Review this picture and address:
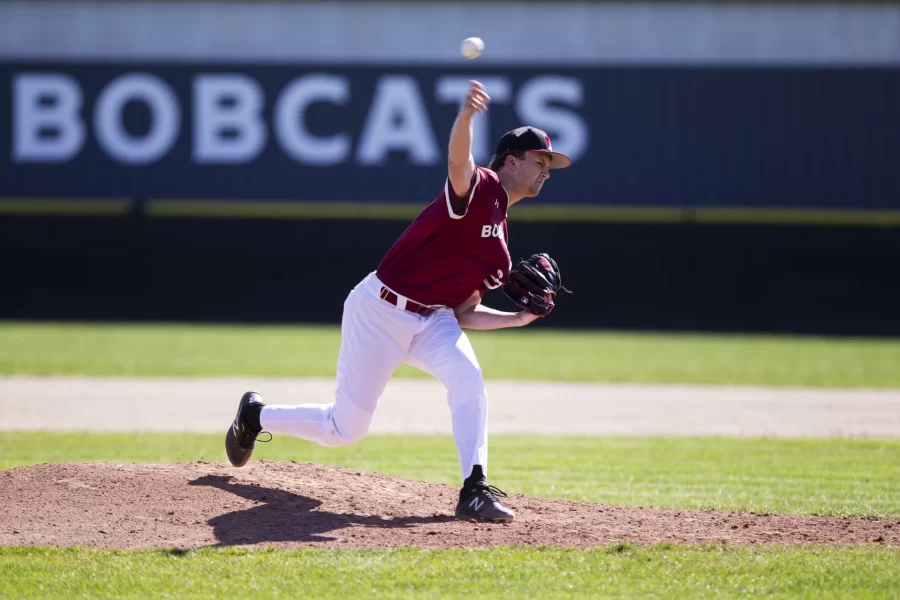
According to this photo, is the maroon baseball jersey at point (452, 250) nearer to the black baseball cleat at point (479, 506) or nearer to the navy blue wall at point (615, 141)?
the black baseball cleat at point (479, 506)

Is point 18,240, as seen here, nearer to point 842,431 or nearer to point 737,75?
point 737,75

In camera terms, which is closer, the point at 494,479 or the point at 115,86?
the point at 494,479

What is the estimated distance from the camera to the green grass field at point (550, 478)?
410 centimetres

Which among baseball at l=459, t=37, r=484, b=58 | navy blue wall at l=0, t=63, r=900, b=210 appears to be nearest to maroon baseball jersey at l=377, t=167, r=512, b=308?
baseball at l=459, t=37, r=484, b=58

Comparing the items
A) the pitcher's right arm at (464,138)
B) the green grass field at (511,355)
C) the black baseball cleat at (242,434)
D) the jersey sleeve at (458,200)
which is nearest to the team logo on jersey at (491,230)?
the jersey sleeve at (458,200)

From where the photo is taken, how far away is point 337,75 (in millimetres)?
18172

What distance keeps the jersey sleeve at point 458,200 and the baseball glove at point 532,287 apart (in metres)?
0.55

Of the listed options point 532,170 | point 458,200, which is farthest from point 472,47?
point 458,200

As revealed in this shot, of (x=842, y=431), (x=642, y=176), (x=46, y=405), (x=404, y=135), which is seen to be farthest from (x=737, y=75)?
(x=46, y=405)

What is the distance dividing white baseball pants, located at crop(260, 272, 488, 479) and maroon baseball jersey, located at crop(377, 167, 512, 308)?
122 mm

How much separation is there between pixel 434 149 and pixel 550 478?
1170cm

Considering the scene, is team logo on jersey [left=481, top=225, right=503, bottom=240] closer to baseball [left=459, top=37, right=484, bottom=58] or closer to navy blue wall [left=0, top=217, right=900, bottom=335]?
baseball [left=459, top=37, right=484, bottom=58]

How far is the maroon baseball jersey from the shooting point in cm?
501

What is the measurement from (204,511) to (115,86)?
578 inches
